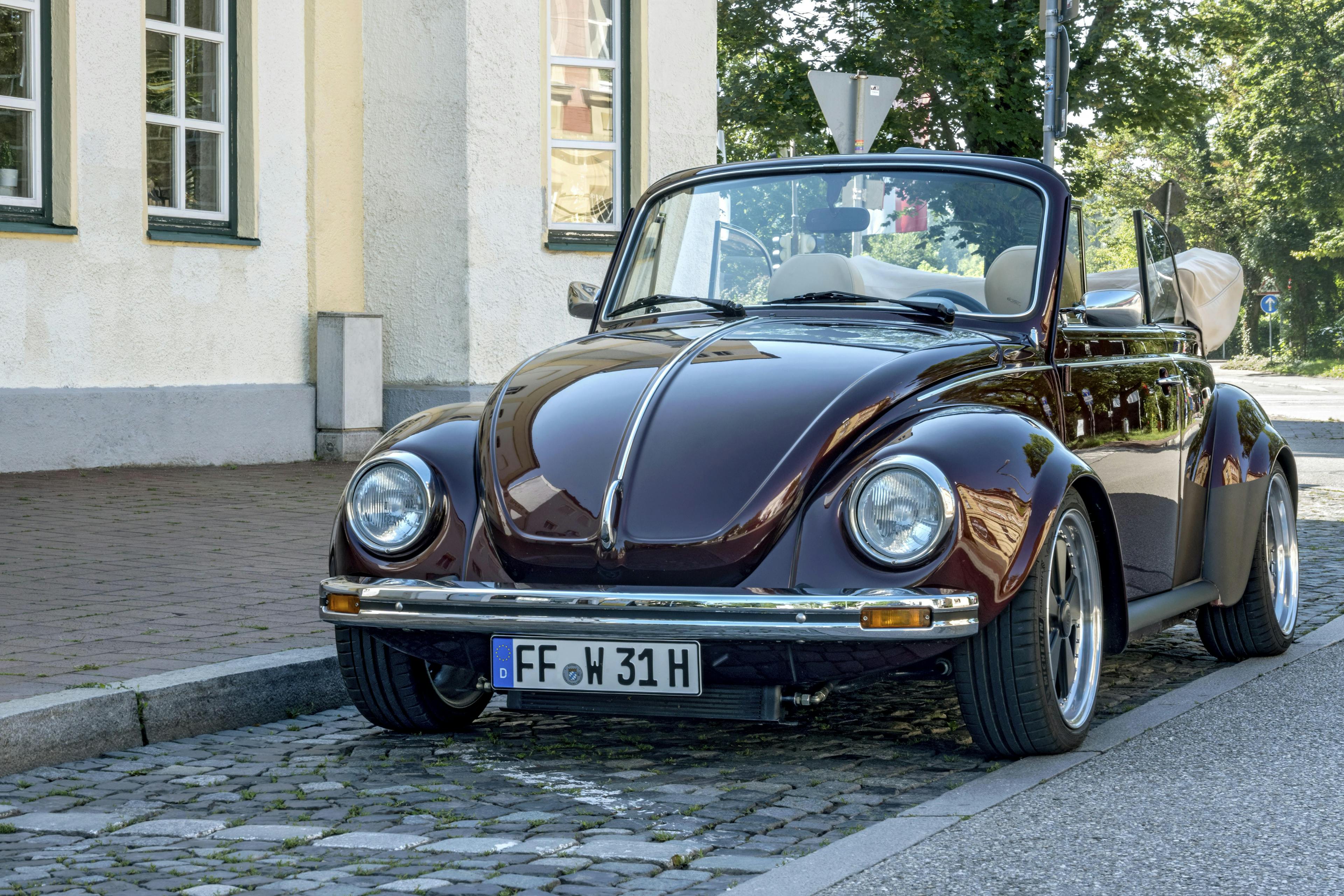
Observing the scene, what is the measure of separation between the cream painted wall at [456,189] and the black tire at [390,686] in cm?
893

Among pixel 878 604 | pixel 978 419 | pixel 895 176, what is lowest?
pixel 878 604

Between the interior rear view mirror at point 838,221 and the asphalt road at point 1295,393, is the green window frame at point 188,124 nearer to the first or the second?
the interior rear view mirror at point 838,221

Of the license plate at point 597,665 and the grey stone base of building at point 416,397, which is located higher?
the grey stone base of building at point 416,397

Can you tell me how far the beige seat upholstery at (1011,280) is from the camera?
5469 millimetres

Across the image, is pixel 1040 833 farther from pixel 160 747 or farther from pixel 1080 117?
pixel 1080 117

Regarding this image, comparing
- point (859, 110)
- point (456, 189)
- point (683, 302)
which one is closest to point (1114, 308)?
point (683, 302)

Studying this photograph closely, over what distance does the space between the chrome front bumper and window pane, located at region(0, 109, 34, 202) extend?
26.6ft

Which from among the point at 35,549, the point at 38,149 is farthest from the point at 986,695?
the point at 38,149

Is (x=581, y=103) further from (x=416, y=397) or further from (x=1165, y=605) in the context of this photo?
(x=1165, y=605)

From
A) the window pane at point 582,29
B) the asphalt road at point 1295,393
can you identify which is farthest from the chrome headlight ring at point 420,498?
the asphalt road at point 1295,393

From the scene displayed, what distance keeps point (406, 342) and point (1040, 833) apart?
10717 mm

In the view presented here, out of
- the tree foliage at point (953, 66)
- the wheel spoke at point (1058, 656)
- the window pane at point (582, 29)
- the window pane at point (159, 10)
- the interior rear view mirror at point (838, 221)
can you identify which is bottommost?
the wheel spoke at point (1058, 656)

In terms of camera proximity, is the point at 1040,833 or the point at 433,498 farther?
the point at 433,498

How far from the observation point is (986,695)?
14.6 ft
